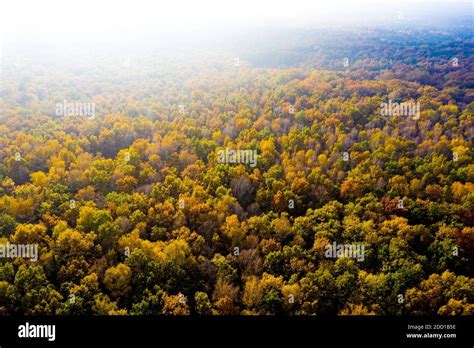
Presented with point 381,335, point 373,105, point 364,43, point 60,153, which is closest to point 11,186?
point 60,153

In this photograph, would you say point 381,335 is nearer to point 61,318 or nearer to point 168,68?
point 61,318
